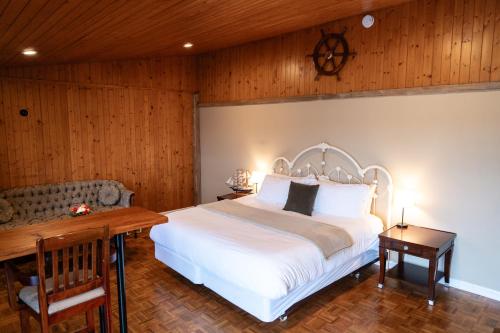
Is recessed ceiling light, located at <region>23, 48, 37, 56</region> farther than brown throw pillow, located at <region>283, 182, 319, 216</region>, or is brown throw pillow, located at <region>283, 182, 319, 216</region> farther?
brown throw pillow, located at <region>283, 182, 319, 216</region>

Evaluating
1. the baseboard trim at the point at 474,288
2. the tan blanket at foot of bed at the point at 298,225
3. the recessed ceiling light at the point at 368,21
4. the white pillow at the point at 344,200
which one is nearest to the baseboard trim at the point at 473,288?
the baseboard trim at the point at 474,288

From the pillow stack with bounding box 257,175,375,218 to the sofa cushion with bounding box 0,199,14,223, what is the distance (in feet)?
10.5

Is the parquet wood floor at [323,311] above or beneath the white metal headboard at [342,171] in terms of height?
beneath

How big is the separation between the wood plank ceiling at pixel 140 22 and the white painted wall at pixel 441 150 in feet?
3.77

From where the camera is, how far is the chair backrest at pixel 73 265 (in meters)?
1.91

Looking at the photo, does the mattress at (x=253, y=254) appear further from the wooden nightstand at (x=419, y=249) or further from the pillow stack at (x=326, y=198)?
the wooden nightstand at (x=419, y=249)

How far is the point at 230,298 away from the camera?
298 cm

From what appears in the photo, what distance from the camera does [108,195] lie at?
4832 millimetres

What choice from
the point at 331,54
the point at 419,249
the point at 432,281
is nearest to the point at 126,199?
the point at 331,54

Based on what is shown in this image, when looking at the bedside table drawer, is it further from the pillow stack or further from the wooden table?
the wooden table

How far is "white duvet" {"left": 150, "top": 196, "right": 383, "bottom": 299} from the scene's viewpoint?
262 cm

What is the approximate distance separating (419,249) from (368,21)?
2585 millimetres

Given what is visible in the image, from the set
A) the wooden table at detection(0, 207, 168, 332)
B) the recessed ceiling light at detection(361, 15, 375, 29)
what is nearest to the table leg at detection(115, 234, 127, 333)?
the wooden table at detection(0, 207, 168, 332)

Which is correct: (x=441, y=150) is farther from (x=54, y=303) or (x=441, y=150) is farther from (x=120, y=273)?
(x=54, y=303)
